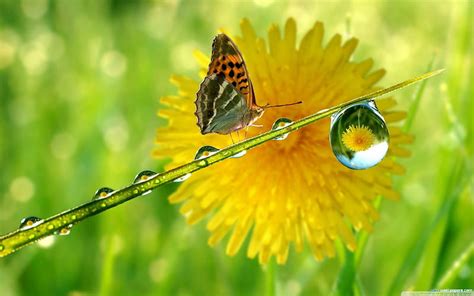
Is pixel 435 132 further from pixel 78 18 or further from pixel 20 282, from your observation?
pixel 78 18

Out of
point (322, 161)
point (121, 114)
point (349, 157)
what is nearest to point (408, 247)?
point (322, 161)

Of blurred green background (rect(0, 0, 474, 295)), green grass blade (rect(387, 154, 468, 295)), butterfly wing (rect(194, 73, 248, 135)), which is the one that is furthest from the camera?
blurred green background (rect(0, 0, 474, 295))

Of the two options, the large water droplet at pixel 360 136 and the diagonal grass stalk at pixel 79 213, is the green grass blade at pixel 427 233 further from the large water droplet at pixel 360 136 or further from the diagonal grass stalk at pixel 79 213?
the diagonal grass stalk at pixel 79 213

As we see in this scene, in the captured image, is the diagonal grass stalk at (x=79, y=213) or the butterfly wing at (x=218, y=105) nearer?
the diagonal grass stalk at (x=79, y=213)

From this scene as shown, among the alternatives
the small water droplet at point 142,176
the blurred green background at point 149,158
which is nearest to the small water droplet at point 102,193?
the small water droplet at point 142,176

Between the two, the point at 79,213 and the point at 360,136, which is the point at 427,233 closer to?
the point at 360,136

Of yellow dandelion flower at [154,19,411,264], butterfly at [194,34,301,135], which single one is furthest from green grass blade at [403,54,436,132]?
butterfly at [194,34,301,135]

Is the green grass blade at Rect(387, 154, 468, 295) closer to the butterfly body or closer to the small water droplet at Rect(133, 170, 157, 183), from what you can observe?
the butterfly body
